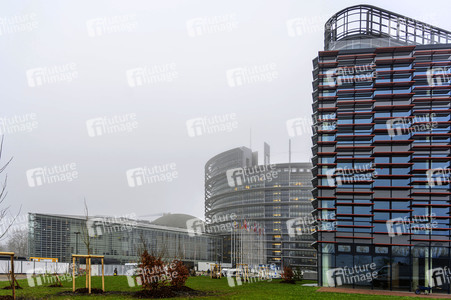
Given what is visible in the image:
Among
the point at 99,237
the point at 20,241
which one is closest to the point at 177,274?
the point at 99,237

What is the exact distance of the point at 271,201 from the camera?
149 metres

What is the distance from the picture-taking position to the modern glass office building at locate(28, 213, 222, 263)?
77188 millimetres

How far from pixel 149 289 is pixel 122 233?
7145 centimetres

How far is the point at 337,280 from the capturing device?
3709 cm

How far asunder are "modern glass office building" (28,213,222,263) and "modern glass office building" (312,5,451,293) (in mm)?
33470

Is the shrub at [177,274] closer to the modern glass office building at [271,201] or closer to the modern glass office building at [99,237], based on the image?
the modern glass office building at [99,237]

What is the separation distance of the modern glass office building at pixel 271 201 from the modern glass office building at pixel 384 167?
104m

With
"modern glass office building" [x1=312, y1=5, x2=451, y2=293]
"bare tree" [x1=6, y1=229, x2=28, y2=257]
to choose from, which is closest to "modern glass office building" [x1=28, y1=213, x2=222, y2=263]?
"modern glass office building" [x1=312, y1=5, x2=451, y2=293]

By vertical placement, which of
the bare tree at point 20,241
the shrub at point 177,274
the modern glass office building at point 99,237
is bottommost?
the bare tree at point 20,241

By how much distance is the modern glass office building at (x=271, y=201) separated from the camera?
144 meters

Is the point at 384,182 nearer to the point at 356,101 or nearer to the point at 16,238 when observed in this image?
the point at 356,101

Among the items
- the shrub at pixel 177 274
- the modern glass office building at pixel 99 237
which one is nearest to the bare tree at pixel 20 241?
the modern glass office building at pixel 99 237

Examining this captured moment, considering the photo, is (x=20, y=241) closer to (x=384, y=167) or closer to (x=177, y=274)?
(x=177, y=274)

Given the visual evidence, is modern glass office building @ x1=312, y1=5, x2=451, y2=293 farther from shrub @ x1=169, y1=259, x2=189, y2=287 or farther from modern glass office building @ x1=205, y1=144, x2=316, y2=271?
modern glass office building @ x1=205, y1=144, x2=316, y2=271
